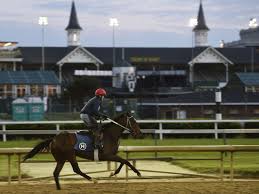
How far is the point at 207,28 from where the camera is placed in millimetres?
105250

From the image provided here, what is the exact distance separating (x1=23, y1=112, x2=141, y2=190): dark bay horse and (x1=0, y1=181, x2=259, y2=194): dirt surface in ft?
1.18

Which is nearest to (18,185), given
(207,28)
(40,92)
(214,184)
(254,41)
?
(214,184)

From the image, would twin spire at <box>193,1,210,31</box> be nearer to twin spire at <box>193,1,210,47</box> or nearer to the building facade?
twin spire at <box>193,1,210,47</box>

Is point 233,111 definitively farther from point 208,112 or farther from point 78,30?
point 78,30

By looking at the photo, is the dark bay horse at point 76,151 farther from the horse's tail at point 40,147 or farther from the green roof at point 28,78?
the green roof at point 28,78

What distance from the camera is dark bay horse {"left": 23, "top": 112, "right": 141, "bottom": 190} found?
12875 millimetres

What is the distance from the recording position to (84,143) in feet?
43.2

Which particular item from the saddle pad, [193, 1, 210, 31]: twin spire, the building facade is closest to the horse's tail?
the saddle pad

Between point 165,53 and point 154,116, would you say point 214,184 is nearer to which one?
point 154,116

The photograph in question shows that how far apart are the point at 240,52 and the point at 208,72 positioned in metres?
5.65

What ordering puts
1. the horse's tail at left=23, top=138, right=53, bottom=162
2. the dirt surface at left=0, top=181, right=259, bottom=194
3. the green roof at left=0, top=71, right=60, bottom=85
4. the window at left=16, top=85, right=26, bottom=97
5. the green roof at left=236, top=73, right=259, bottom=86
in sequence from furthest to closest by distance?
the window at left=16, top=85, right=26, bottom=97 → the green roof at left=236, top=73, right=259, bottom=86 → the green roof at left=0, top=71, right=60, bottom=85 → the horse's tail at left=23, top=138, right=53, bottom=162 → the dirt surface at left=0, top=181, right=259, bottom=194

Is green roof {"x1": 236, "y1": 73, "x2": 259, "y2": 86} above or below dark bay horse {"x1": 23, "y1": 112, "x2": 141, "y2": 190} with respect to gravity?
above

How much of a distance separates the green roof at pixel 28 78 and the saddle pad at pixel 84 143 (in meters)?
50.9

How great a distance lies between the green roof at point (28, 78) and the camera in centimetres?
6376
